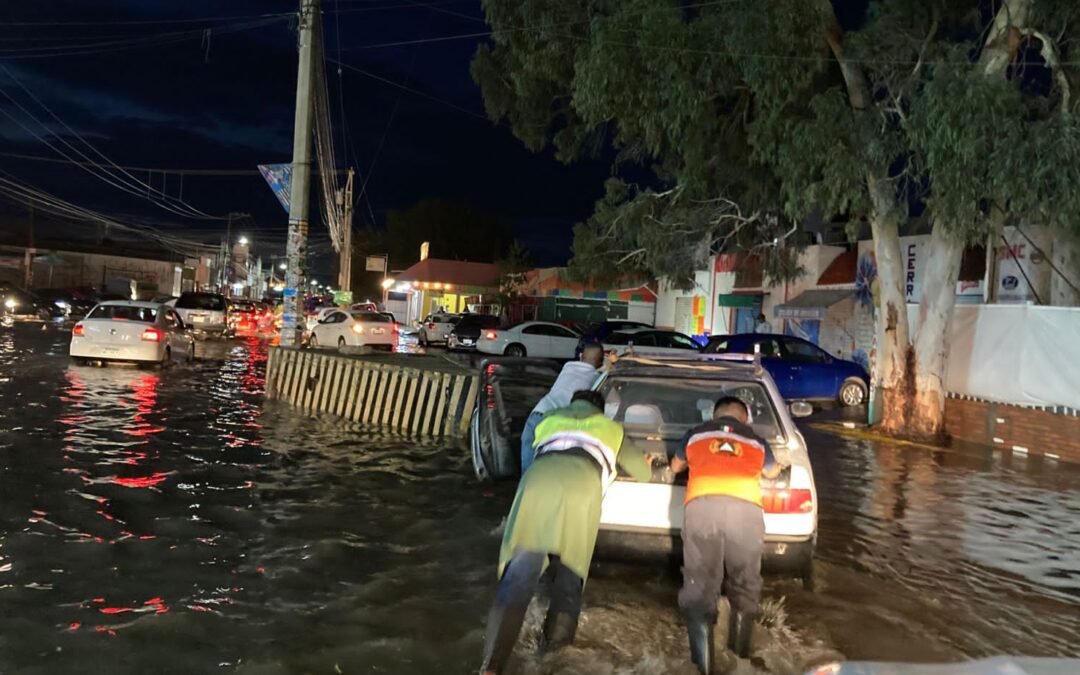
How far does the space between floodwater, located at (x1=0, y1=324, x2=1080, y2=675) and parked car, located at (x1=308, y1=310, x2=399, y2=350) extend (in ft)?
48.8

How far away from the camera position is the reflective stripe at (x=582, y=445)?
4469 mm

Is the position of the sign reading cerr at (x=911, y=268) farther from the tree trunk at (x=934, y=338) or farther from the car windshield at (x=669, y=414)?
the car windshield at (x=669, y=414)

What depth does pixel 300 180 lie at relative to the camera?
15.6 m

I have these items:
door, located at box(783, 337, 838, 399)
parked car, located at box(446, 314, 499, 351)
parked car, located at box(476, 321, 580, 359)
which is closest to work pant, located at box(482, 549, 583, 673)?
door, located at box(783, 337, 838, 399)

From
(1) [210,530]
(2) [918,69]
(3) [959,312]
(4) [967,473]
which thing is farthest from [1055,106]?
(1) [210,530]

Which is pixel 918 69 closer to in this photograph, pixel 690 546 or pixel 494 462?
pixel 494 462

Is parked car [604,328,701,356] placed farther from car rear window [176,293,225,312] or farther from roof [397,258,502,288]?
roof [397,258,502,288]

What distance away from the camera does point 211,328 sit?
30.0 meters

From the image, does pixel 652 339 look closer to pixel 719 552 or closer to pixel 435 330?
pixel 435 330

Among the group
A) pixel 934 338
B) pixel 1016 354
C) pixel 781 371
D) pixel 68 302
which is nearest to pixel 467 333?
pixel 781 371

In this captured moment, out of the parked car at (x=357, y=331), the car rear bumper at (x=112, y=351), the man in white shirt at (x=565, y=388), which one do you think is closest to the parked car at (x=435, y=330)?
the parked car at (x=357, y=331)

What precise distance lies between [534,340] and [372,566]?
2167 centimetres

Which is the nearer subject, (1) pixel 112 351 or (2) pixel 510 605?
(2) pixel 510 605

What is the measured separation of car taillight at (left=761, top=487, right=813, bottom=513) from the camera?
5.41 meters
